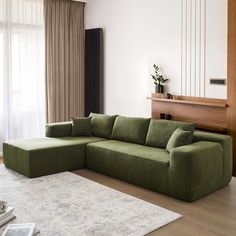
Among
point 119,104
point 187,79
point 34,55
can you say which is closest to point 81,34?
point 34,55

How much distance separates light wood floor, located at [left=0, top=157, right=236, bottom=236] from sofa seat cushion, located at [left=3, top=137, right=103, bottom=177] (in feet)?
1.75

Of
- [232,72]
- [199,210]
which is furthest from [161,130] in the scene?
[199,210]

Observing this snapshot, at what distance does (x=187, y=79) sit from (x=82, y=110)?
259 centimetres

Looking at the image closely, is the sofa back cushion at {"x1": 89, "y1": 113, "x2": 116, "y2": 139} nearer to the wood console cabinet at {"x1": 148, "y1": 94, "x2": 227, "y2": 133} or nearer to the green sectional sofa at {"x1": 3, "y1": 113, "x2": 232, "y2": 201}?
the green sectional sofa at {"x1": 3, "y1": 113, "x2": 232, "y2": 201}

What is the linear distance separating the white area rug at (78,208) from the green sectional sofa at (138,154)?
352 millimetres

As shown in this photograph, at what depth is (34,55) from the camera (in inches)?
249

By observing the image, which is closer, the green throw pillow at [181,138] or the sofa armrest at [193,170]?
the sofa armrest at [193,170]

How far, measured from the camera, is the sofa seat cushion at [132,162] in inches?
153

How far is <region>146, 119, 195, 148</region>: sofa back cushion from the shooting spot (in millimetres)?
4395

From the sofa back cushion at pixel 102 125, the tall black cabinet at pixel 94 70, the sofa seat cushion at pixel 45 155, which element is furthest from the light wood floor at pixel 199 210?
the tall black cabinet at pixel 94 70

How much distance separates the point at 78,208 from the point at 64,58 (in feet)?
12.8

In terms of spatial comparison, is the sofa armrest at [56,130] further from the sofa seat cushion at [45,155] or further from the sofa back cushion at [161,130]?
the sofa back cushion at [161,130]

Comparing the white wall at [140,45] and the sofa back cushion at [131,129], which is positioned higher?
the white wall at [140,45]

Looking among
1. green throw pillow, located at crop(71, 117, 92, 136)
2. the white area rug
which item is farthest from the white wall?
the white area rug
